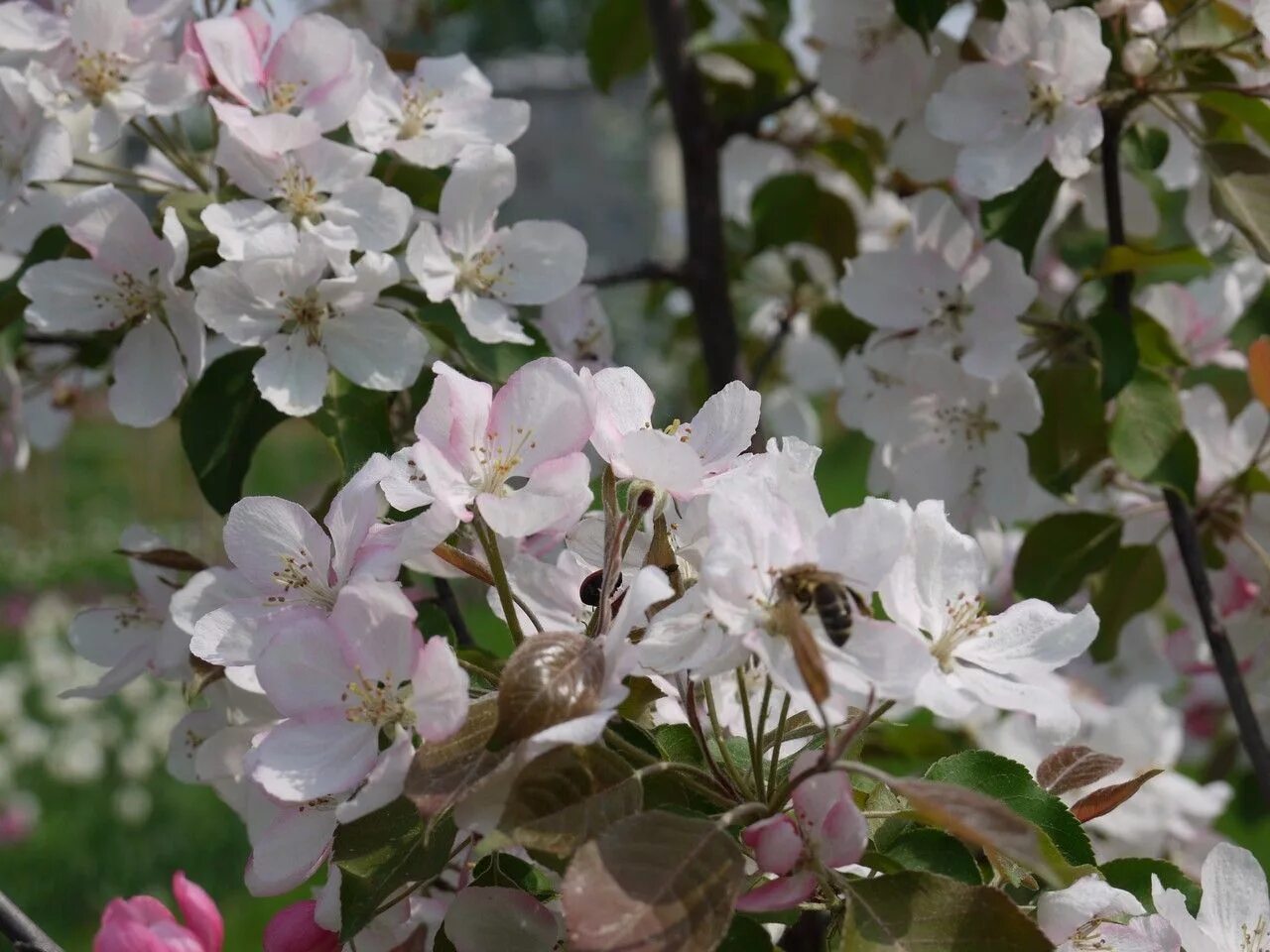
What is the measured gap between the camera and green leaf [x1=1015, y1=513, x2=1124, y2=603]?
1.43m

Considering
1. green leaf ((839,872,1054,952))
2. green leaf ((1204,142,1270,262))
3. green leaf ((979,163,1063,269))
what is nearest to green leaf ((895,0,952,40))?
green leaf ((979,163,1063,269))

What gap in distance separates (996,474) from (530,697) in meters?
0.83

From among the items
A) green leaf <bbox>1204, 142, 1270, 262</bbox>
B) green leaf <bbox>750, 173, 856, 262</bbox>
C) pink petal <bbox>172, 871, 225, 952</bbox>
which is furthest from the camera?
green leaf <bbox>750, 173, 856, 262</bbox>

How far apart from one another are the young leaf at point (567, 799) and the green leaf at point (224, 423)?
0.56 meters

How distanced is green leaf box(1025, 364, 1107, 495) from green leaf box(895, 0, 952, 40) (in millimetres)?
340

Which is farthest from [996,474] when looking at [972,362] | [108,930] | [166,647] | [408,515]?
[108,930]

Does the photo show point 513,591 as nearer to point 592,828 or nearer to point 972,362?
point 592,828

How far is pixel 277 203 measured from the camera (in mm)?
1138

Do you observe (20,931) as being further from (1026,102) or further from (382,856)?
(1026,102)

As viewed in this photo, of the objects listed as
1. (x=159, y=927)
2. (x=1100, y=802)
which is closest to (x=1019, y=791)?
(x=1100, y=802)

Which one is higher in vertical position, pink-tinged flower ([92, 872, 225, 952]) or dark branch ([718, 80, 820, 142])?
dark branch ([718, 80, 820, 142])

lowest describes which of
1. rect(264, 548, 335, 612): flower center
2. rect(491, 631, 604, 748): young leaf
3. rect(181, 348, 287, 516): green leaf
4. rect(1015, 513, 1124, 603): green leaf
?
rect(1015, 513, 1124, 603): green leaf

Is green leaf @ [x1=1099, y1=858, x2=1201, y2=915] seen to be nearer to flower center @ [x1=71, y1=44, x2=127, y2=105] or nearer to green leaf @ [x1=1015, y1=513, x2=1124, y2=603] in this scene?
green leaf @ [x1=1015, y1=513, x2=1124, y2=603]

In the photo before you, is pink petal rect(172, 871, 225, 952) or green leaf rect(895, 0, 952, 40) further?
green leaf rect(895, 0, 952, 40)
